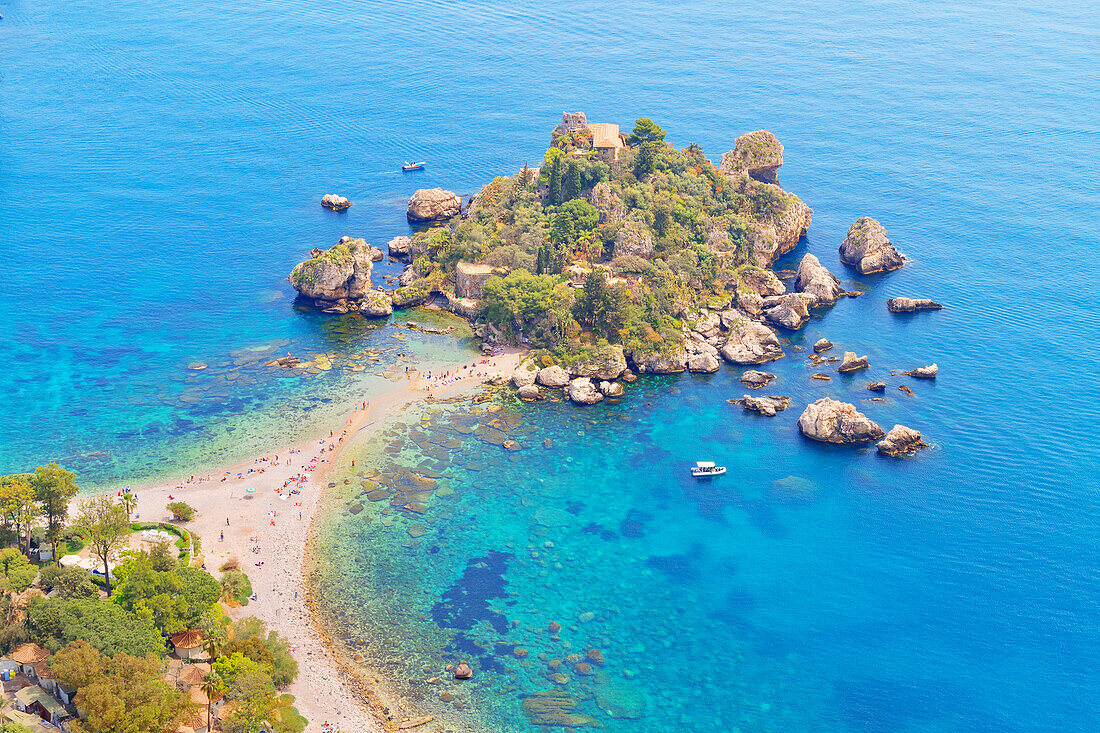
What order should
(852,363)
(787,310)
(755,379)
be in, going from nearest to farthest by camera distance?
(755,379) → (852,363) → (787,310)

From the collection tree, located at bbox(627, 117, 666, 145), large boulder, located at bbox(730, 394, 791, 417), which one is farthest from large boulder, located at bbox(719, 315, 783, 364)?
tree, located at bbox(627, 117, 666, 145)

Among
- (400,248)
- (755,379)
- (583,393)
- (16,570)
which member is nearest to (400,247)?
(400,248)

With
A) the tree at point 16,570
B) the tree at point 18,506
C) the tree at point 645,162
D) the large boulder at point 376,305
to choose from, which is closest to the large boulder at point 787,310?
the tree at point 645,162

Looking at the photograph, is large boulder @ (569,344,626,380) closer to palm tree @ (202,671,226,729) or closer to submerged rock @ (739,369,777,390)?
submerged rock @ (739,369,777,390)

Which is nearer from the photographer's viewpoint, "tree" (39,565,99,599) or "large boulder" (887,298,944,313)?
"tree" (39,565,99,599)

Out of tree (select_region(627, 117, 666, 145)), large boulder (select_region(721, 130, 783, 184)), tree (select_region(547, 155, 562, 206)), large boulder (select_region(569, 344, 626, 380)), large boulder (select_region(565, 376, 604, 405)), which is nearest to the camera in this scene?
large boulder (select_region(565, 376, 604, 405))

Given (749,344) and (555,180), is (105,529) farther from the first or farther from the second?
(555,180)

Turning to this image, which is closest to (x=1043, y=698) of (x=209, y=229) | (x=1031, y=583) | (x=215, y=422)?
(x=1031, y=583)
